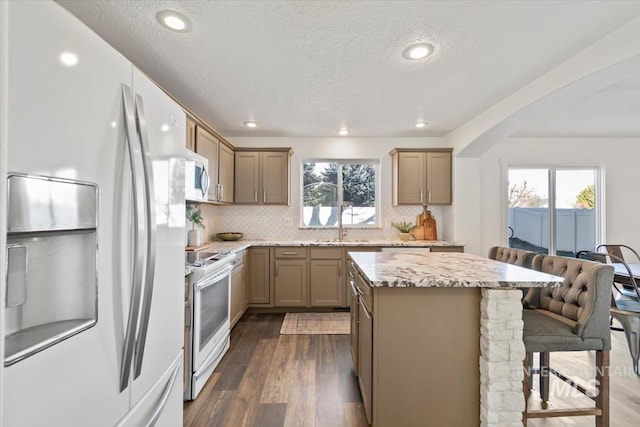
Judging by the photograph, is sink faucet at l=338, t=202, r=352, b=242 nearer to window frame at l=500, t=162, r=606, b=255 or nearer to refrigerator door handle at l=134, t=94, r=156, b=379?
Answer: window frame at l=500, t=162, r=606, b=255

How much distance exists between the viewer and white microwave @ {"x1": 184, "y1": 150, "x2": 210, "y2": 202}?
2525mm

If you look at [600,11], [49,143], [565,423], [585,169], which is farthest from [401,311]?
[585,169]

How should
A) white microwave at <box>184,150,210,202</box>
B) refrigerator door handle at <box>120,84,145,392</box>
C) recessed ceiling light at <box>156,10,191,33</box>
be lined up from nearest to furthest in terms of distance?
refrigerator door handle at <box>120,84,145,392</box>, recessed ceiling light at <box>156,10,191,33</box>, white microwave at <box>184,150,210,202</box>

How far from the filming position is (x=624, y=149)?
4531 mm

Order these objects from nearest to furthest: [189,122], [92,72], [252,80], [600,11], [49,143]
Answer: [49,143] → [92,72] → [600,11] → [252,80] → [189,122]

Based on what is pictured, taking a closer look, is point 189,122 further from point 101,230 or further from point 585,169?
point 585,169

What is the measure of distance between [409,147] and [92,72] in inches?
168

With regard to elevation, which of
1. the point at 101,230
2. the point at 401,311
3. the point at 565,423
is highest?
the point at 101,230

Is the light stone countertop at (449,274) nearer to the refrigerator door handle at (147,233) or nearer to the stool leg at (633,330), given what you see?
the refrigerator door handle at (147,233)

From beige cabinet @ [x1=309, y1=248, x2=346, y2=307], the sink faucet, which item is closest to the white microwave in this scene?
beige cabinet @ [x1=309, y1=248, x2=346, y2=307]

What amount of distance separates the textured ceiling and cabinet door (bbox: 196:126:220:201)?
34cm

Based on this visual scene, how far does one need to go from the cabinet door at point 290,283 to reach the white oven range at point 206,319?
1191 millimetres

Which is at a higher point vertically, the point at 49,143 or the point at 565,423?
the point at 49,143

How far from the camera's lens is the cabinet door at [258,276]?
387cm
